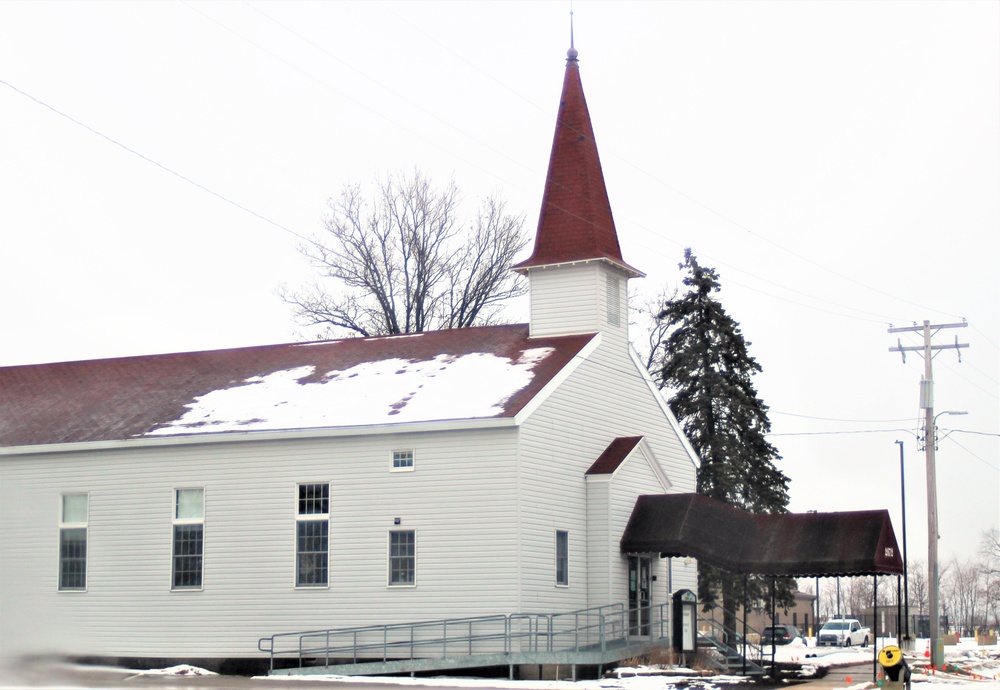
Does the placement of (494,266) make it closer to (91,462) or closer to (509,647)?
(91,462)

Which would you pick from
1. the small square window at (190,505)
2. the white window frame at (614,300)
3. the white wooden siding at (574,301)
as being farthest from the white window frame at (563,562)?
the small square window at (190,505)

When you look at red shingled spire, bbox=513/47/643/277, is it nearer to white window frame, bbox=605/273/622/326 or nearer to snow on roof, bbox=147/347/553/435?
white window frame, bbox=605/273/622/326

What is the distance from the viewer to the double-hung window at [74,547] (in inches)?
1431

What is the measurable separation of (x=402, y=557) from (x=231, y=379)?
9.78 metres

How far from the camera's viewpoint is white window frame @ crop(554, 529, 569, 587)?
33.5m

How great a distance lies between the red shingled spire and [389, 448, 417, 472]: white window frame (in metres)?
7.82

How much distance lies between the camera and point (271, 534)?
34125mm

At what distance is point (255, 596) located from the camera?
1344 inches

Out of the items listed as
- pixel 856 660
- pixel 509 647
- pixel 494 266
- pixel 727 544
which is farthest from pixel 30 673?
pixel 494 266

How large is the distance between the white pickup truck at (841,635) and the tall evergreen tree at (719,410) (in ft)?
46.6

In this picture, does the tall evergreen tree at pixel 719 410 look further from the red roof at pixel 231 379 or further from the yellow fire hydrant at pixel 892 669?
the yellow fire hydrant at pixel 892 669

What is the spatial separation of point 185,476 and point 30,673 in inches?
909

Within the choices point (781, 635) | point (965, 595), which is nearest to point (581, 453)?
point (781, 635)

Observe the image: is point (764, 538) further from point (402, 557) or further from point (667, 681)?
point (402, 557)
